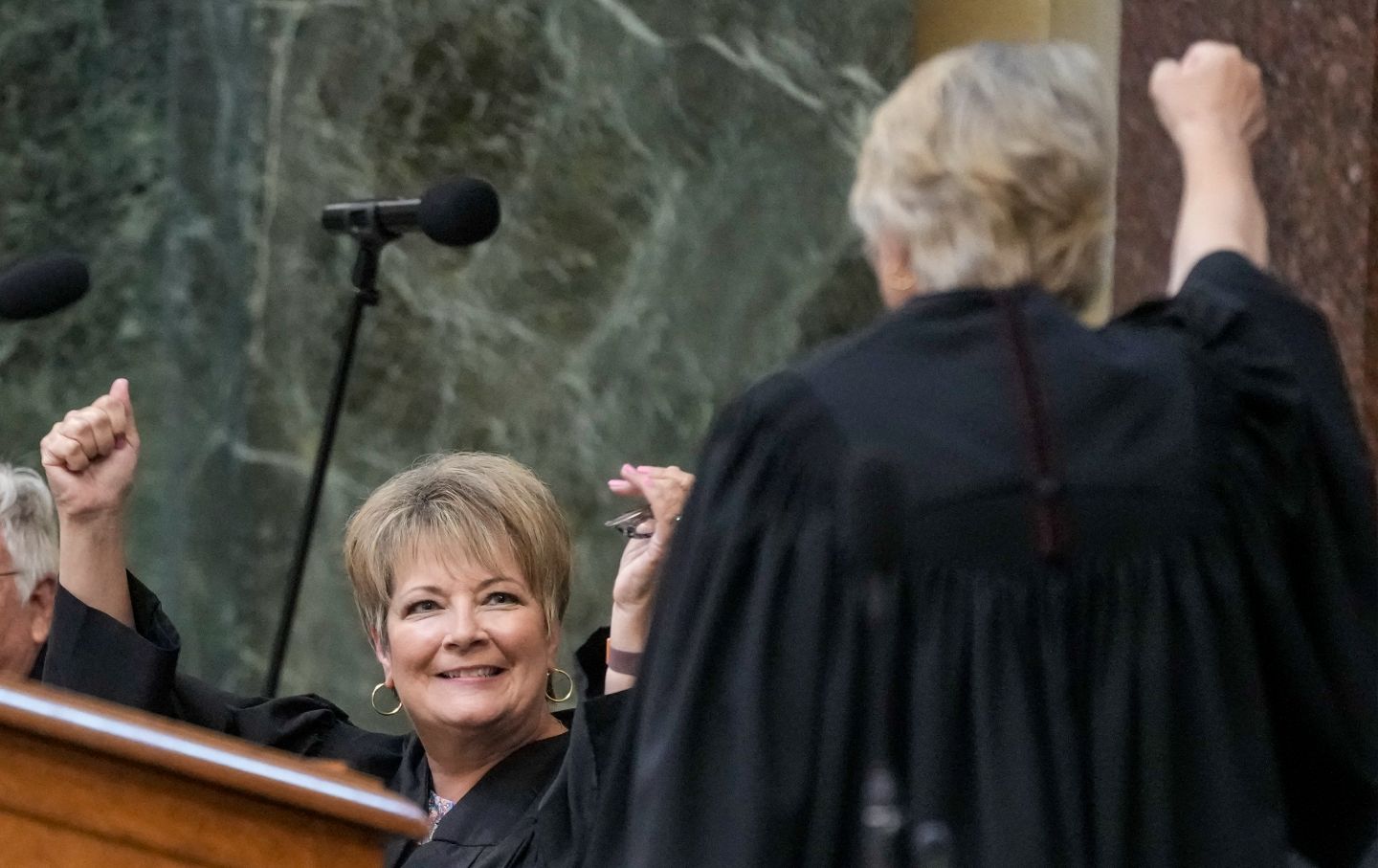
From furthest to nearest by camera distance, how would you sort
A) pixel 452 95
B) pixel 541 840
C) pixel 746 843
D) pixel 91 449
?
pixel 452 95 → pixel 91 449 → pixel 541 840 → pixel 746 843

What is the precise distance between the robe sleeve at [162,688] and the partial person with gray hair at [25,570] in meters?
0.12

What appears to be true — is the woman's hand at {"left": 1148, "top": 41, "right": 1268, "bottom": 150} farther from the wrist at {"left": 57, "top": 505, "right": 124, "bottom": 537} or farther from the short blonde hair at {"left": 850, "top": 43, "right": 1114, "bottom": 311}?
the wrist at {"left": 57, "top": 505, "right": 124, "bottom": 537}

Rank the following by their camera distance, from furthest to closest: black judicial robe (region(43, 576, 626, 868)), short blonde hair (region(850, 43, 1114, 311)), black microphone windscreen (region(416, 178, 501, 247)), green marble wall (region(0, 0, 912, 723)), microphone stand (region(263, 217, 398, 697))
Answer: green marble wall (region(0, 0, 912, 723))
microphone stand (region(263, 217, 398, 697))
black microphone windscreen (region(416, 178, 501, 247))
black judicial robe (region(43, 576, 626, 868))
short blonde hair (region(850, 43, 1114, 311))

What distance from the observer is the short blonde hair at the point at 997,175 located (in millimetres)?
2090

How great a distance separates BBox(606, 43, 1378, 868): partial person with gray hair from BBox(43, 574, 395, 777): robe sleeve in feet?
4.22

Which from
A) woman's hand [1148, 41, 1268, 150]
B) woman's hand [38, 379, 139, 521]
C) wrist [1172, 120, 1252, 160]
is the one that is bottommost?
woman's hand [38, 379, 139, 521]

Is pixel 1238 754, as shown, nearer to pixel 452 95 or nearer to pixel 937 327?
pixel 937 327

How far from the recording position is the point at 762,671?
2.02 m

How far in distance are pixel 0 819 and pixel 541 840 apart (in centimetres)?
87

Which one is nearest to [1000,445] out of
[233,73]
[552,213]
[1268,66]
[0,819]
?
[0,819]

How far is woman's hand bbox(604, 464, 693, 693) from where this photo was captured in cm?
273

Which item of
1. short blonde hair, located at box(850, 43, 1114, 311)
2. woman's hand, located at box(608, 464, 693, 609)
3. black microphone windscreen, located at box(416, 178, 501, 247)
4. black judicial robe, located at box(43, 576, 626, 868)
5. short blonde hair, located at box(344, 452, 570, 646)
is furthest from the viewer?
black microphone windscreen, located at box(416, 178, 501, 247)

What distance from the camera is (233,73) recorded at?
15.2 ft

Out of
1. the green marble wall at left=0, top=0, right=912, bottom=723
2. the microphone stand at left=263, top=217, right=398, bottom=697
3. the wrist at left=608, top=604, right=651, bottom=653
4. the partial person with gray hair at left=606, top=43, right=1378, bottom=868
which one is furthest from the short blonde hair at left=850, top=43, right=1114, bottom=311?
the green marble wall at left=0, top=0, right=912, bottom=723
